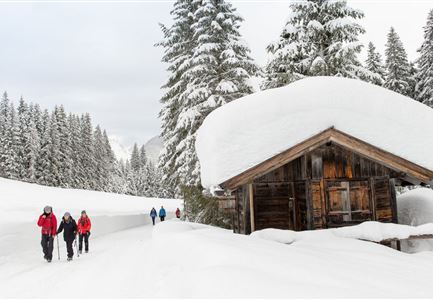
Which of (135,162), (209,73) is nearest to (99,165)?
(135,162)

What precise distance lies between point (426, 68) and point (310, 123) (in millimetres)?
23693

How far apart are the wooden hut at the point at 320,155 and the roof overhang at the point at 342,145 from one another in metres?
0.03

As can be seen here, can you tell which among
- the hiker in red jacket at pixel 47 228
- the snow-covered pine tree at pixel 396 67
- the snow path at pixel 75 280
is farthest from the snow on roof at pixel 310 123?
the snow-covered pine tree at pixel 396 67

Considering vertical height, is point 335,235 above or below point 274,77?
below

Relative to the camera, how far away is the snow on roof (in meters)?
12.9

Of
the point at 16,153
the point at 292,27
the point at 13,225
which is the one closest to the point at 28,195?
the point at 16,153

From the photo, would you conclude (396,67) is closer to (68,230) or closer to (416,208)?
(416,208)

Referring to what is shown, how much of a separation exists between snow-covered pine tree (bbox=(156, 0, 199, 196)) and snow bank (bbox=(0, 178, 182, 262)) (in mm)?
8180

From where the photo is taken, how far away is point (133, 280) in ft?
26.0

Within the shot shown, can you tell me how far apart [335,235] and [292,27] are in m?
13.7

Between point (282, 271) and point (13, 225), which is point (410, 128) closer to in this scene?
point (282, 271)

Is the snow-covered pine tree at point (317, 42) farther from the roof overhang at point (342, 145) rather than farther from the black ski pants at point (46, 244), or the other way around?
the black ski pants at point (46, 244)

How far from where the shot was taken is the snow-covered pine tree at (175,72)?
24.6 m

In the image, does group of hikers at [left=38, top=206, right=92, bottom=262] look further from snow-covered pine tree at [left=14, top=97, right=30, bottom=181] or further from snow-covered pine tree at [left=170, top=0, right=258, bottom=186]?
snow-covered pine tree at [left=14, top=97, right=30, bottom=181]
